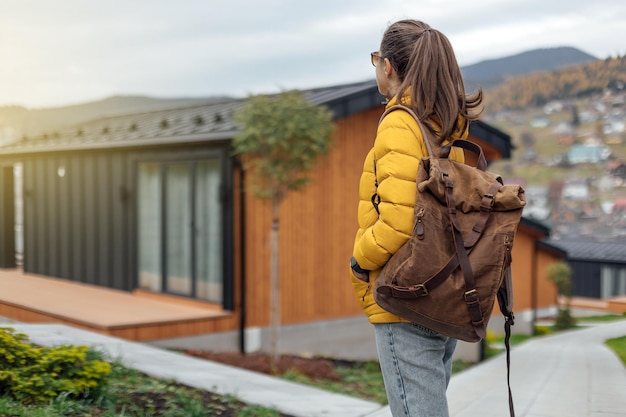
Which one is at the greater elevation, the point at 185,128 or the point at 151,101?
the point at 151,101

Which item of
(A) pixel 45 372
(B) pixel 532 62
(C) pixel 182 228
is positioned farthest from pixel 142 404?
(B) pixel 532 62

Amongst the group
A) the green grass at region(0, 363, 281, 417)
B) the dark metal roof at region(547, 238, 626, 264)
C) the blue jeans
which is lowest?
the dark metal roof at region(547, 238, 626, 264)

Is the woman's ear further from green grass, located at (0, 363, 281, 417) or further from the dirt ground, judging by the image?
the dirt ground

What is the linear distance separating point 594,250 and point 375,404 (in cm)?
1428

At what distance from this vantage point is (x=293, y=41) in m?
13.2

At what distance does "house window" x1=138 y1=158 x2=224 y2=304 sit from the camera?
8602mm

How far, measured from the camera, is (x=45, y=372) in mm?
3693

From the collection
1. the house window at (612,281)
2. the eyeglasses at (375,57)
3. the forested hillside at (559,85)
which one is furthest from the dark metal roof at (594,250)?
the eyeglasses at (375,57)

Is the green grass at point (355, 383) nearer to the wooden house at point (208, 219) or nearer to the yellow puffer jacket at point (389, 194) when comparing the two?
the wooden house at point (208, 219)

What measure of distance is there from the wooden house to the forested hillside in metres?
1.11

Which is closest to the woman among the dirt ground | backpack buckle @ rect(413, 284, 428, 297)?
backpack buckle @ rect(413, 284, 428, 297)

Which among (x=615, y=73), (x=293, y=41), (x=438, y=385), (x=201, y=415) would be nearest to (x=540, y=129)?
(x=293, y=41)

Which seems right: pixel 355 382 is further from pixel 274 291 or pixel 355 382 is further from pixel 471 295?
pixel 471 295

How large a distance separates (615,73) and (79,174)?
8069 millimetres
